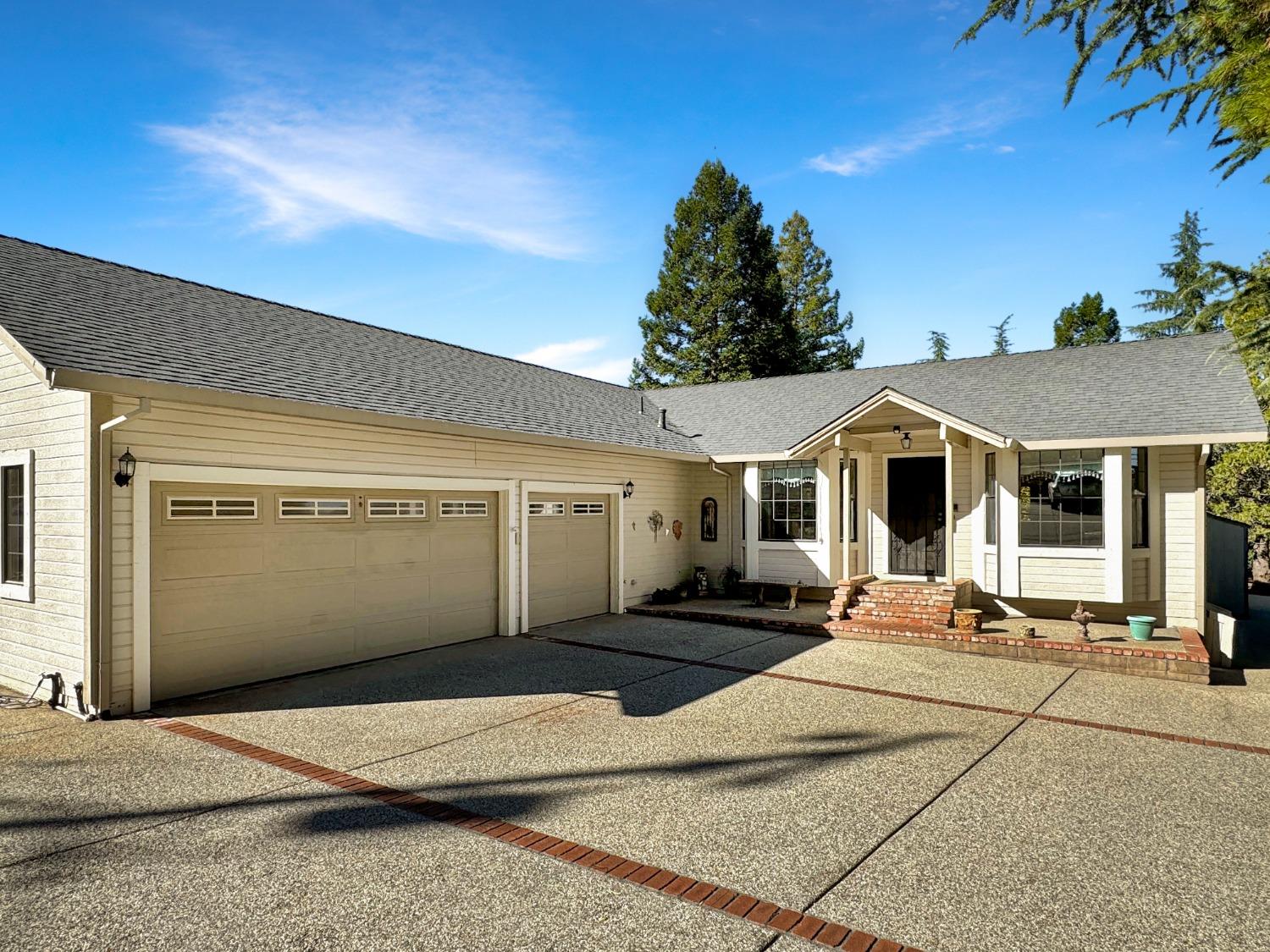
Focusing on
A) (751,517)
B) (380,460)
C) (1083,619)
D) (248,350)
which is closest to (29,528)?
(248,350)

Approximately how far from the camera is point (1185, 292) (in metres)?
9.28

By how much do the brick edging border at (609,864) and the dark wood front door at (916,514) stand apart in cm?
1030

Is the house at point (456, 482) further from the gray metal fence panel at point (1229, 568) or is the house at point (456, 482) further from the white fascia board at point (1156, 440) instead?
the gray metal fence panel at point (1229, 568)

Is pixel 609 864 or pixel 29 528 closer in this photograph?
pixel 609 864

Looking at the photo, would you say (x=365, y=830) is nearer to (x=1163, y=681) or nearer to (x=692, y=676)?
(x=692, y=676)

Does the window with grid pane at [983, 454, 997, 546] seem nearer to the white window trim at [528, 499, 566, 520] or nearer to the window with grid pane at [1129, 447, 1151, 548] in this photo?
the window with grid pane at [1129, 447, 1151, 548]

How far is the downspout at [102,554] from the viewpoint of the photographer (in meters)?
6.56

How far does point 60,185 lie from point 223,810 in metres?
10.6

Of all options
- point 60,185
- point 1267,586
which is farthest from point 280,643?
point 1267,586

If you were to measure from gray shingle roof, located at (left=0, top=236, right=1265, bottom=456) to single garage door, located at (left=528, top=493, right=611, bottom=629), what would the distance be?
1.22 meters

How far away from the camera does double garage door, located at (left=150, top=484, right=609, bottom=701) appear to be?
7352 millimetres

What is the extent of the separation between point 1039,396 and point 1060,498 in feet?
7.82

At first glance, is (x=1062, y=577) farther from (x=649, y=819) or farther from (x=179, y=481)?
(x=179, y=481)

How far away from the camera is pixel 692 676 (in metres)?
8.54
